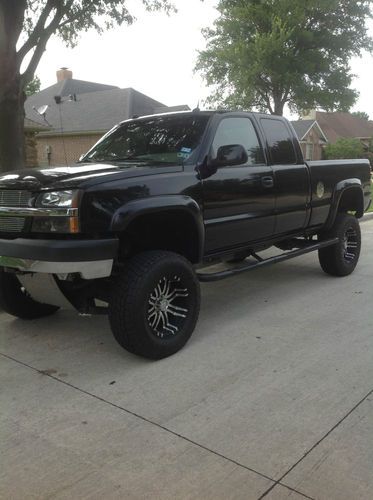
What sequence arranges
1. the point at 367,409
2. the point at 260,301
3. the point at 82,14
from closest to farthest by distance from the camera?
the point at 367,409 → the point at 260,301 → the point at 82,14

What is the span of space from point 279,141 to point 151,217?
2.24 meters

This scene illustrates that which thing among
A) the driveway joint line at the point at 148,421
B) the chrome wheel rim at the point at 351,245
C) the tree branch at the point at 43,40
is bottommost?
the driveway joint line at the point at 148,421

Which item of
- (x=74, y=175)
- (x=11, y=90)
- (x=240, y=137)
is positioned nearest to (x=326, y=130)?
(x=11, y=90)

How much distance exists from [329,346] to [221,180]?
1.69m

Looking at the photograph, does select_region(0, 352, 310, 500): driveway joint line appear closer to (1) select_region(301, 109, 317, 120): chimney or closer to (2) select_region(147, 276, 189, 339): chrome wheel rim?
(2) select_region(147, 276, 189, 339): chrome wheel rim

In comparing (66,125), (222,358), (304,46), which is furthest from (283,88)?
(222,358)

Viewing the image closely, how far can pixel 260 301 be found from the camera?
18.4 feet

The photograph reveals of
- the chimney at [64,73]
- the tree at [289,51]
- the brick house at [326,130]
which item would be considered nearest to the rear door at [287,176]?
the tree at [289,51]

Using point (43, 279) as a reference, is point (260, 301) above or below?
below

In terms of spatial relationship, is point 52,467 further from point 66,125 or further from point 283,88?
point 66,125

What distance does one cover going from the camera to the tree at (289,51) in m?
23.6

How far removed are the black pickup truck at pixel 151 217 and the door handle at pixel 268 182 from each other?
2cm

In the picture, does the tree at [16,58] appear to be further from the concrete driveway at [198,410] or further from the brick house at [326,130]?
the brick house at [326,130]

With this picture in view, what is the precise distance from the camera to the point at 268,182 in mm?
5152
